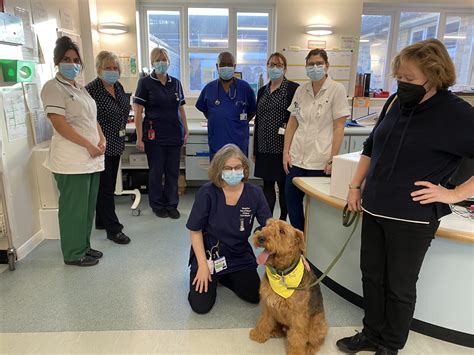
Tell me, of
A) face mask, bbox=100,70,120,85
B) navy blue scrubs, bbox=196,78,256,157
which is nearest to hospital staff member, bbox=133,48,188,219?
navy blue scrubs, bbox=196,78,256,157

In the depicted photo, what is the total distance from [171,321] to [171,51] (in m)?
3.58

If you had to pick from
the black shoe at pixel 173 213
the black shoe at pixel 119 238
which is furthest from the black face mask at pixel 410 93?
the black shoe at pixel 173 213

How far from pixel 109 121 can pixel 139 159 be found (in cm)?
129

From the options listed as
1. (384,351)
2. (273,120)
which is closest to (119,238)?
(273,120)

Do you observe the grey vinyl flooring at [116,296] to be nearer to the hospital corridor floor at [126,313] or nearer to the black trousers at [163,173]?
the hospital corridor floor at [126,313]

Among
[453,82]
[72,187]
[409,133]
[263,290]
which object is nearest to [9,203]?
[72,187]

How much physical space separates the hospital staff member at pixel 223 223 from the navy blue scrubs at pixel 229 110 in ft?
3.87

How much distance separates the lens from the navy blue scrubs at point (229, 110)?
3133mm

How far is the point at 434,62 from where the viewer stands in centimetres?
125

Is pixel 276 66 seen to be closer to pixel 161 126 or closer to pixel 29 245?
pixel 161 126

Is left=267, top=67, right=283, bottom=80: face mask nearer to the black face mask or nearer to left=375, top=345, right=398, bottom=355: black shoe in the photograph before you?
the black face mask

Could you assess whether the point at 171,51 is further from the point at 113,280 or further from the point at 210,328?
the point at 210,328

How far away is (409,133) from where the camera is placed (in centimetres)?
132

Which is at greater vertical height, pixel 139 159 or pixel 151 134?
pixel 151 134
